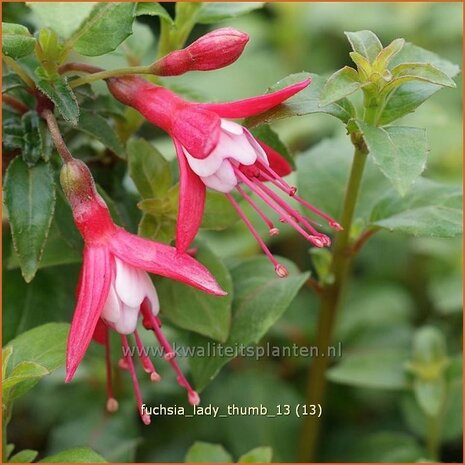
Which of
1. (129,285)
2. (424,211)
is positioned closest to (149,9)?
(129,285)

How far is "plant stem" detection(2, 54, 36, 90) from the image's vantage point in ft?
2.70

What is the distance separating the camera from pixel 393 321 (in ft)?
4.74

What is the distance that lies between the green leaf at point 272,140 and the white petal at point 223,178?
6.7 inches

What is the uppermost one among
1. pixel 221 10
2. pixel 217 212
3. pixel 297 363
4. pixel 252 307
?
pixel 221 10

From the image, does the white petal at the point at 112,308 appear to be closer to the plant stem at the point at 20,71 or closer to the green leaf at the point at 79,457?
the green leaf at the point at 79,457

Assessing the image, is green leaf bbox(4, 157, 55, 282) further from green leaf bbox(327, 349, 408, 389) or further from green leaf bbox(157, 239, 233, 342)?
green leaf bbox(327, 349, 408, 389)

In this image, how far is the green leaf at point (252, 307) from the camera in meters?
0.92

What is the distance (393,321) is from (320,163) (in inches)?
17.4

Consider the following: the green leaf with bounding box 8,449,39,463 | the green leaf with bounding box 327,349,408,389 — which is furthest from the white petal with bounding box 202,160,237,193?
the green leaf with bounding box 327,349,408,389

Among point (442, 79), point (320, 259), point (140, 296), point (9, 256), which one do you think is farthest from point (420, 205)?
point (9, 256)

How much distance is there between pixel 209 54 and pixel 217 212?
20cm

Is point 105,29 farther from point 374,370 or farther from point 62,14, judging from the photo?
point 374,370

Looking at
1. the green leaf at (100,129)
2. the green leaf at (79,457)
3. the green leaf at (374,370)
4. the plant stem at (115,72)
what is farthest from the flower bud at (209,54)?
the green leaf at (374,370)

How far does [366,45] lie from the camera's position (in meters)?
0.83
